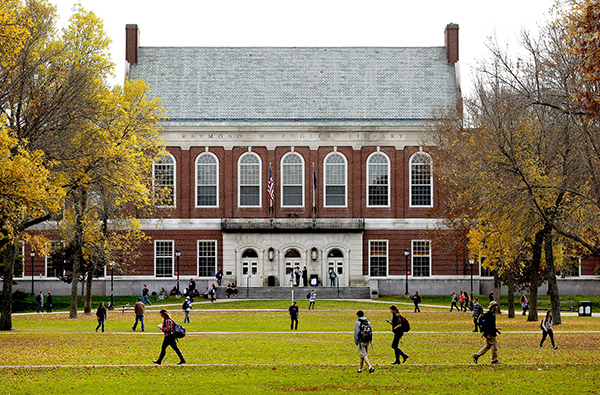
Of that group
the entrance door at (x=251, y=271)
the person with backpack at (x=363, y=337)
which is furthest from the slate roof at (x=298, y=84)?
the person with backpack at (x=363, y=337)

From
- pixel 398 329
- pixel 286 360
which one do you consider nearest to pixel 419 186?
pixel 286 360

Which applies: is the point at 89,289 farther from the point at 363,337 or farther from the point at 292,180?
the point at 363,337

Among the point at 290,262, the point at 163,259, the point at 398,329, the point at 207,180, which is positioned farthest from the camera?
the point at 207,180

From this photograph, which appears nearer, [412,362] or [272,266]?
[412,362]

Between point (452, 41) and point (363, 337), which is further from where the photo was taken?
point (452, 41)

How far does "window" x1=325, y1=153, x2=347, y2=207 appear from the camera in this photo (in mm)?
67312

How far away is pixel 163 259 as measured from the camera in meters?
66.5

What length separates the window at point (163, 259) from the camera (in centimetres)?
6638

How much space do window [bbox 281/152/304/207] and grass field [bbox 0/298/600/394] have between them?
2658 centimetres

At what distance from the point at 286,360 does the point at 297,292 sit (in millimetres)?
37357

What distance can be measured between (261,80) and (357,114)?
8.47 metres

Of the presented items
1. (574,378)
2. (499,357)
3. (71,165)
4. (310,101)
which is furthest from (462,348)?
(310,101)

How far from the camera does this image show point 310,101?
6919 cm

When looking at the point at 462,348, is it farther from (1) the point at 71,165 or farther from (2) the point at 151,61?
(2) the point at 151,61
